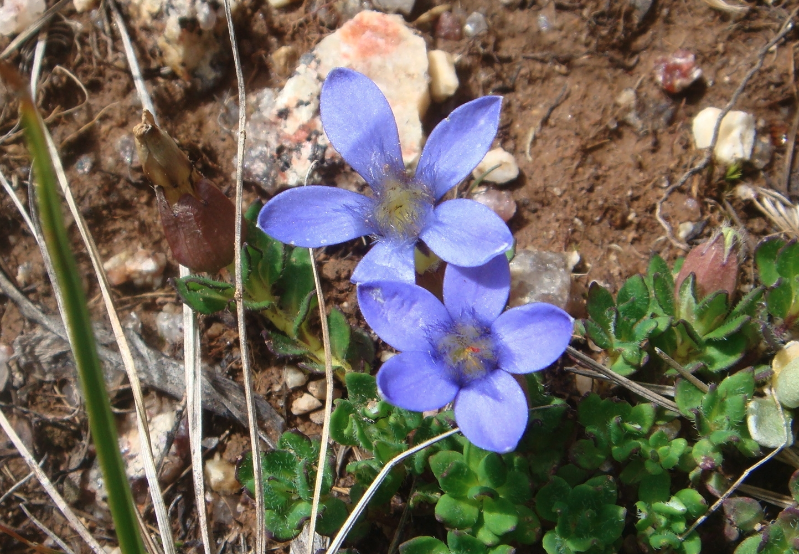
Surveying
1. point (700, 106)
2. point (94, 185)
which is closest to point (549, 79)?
point (700, 106)

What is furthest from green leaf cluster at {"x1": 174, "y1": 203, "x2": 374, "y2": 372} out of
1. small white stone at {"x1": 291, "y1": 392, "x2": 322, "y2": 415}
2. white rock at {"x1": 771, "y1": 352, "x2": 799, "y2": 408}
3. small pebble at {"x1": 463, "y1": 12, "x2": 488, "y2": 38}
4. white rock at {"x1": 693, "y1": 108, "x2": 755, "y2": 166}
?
white rock at {"x1": 693, "y1": 108, "x2": 755, "y2": 166}

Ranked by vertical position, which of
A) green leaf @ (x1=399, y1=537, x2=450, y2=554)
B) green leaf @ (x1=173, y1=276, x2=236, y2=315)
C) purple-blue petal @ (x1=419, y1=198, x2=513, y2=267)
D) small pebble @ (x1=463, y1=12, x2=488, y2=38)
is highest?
small pebble @ (x1=463, y1=12, x2=488, y2=38)

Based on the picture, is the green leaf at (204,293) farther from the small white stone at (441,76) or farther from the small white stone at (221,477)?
the small white stone at (441,76)

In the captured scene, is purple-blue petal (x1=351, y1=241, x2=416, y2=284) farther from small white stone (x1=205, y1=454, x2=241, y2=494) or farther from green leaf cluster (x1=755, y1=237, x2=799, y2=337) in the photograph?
green leaf cluster (x1=755, y1=237, x2=799, y2=337)

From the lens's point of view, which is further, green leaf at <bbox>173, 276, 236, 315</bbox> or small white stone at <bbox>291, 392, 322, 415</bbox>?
small white stone at <bbox>291, 392, 322, 415</bbox>

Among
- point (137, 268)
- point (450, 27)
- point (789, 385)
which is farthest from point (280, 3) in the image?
point (789, 385)

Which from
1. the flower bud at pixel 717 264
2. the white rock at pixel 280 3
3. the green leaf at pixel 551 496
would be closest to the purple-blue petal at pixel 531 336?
the green leaf at pixel 551 496

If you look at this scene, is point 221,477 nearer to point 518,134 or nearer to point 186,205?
point 186,205
